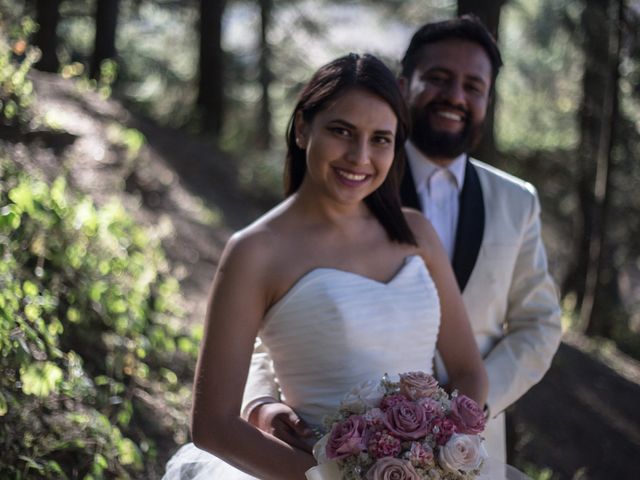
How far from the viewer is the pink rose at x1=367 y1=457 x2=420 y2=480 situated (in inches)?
83.4

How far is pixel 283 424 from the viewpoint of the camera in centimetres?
271

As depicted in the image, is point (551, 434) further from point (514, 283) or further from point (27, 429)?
point (27, 429)

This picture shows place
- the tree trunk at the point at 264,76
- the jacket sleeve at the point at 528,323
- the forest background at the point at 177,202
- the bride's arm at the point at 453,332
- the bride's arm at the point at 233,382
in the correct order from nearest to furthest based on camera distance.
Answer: the bride's arm at the point at 233,382 < the bride's arm at the point at 453,332 < the jacket sleeve at the point at 528,323 < the forest background at the point at 177,202 < the tree trunk at the point at 264,76

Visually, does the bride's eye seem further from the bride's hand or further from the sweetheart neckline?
the bride's hand

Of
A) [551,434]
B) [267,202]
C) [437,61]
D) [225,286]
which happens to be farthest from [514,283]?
[267,202]

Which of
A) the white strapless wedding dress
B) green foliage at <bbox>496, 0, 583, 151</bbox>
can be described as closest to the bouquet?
the white strapless wedding dress

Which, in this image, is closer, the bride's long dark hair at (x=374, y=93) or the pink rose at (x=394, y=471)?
the pink rose at (x=394, y=471)

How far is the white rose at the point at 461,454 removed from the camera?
84.4 inches

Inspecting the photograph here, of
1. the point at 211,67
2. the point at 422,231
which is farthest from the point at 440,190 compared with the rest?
the point at 211,67

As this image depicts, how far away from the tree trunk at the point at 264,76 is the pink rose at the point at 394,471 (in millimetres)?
14238

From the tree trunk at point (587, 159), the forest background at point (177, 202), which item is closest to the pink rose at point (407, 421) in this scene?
the forest background at point (177, 202)

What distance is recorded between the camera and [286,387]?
292 cm

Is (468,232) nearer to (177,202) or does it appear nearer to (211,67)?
(177,202)

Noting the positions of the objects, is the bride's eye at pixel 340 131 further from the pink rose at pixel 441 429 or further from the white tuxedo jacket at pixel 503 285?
the pink rose at pixel 441 429
